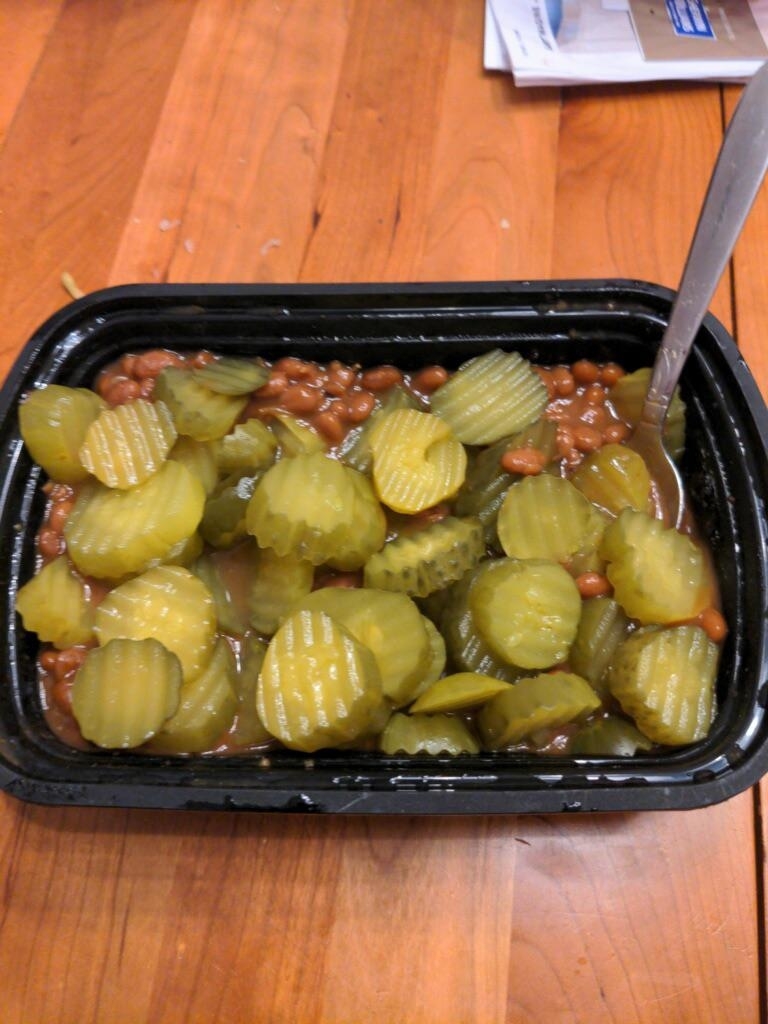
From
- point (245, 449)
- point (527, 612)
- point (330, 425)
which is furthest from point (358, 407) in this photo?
point (527, 612)

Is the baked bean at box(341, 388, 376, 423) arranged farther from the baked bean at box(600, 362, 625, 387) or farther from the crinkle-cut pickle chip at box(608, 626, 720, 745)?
the crinkle-cut pickle chip at box(608, 626, 720, 745)

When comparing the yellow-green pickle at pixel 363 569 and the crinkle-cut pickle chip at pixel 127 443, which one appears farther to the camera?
the crinkle-cut pickle chip at pixel 127 443

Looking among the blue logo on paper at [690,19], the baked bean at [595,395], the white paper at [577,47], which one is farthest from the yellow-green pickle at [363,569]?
the blue logo on paper at [690,19]

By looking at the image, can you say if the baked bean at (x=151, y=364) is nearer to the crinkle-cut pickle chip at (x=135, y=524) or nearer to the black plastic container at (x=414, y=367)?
the black plastic container at (x=414, y=367)

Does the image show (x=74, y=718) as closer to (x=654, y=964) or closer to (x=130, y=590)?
(x=130, y=590)

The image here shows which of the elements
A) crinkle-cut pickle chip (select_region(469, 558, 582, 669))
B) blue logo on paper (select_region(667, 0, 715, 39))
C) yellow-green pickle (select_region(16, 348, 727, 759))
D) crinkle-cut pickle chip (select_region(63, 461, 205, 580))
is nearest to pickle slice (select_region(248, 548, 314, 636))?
yellow-green pickle (select_region(16, 348, 727, 759))

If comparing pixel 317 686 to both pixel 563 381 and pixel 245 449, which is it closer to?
pixel 245 449
